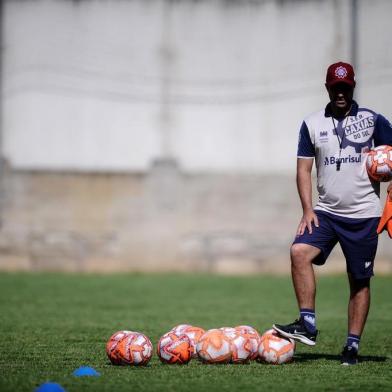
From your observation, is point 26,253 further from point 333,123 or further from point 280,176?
point 333,123

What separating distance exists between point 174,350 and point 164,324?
3669 millimetres

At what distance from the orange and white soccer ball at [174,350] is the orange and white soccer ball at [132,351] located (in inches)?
6.0

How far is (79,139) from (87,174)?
2.87 feet

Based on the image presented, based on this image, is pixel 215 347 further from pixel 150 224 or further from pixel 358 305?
Result: pixel 150 224

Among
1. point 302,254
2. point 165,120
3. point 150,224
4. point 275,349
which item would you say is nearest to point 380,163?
point 302,254

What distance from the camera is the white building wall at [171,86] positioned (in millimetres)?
20781

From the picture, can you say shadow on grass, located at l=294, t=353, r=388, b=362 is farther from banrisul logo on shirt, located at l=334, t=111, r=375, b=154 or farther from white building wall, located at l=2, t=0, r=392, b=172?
white building wall, located at l=2, t=0, r=392, b=172

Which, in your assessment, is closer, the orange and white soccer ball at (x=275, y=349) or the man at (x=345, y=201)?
the orange and white soccer ball at (x=275, y=349)

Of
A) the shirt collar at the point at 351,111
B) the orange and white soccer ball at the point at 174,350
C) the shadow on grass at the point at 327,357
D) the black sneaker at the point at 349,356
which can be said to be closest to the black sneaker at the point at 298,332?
the black sneaker at the point at 349,356

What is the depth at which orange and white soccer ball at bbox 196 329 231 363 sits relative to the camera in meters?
7.12

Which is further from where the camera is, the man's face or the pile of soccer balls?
the man's face

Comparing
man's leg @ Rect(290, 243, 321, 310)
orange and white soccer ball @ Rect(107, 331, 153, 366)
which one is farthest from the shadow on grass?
orange and white soccer ball @ Rect(107, 331, 153, 366)

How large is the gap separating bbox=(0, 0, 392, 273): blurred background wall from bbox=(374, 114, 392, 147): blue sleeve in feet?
42.6

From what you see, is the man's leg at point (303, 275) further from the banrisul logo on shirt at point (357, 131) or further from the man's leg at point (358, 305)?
the banrisul logo on shirt at point (357, 131)
